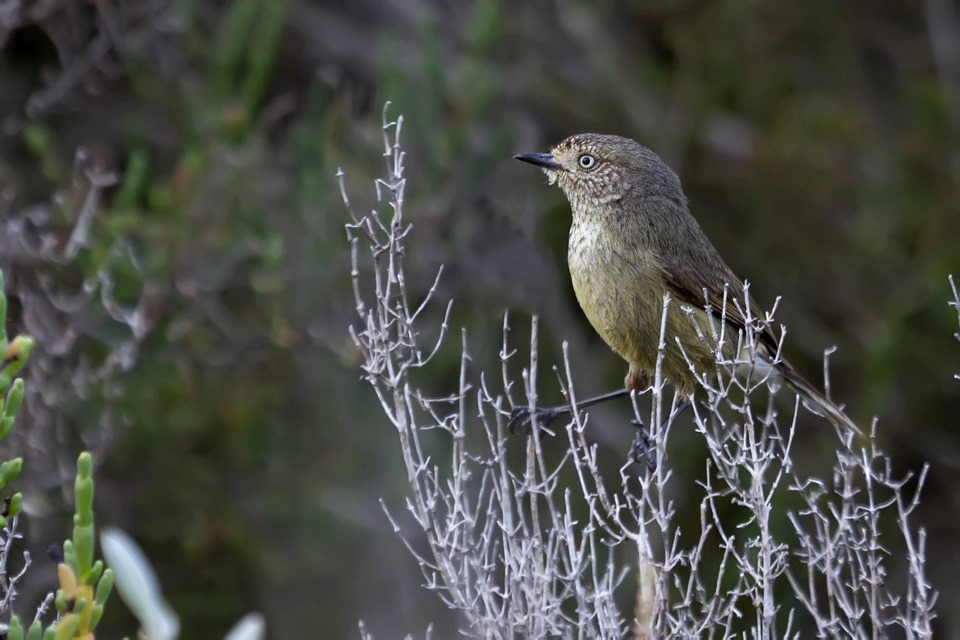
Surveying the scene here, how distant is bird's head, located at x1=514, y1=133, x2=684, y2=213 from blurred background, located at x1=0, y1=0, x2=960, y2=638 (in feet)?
7.07

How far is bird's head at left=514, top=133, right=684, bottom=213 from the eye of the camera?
18.9ft

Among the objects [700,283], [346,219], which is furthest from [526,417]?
[346,219]

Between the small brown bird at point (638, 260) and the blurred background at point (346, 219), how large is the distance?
230 centimetres

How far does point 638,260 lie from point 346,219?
10.7 feet

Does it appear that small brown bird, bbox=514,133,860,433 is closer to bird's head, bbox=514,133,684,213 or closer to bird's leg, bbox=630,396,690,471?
bird's head, bbox=514,133,684,213

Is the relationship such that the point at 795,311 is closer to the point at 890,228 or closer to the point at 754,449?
the point at 890,228

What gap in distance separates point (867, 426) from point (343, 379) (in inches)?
140

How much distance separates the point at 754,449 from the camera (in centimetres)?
380

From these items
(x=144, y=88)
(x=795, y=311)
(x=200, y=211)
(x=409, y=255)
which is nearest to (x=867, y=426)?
(x=795, y=311)

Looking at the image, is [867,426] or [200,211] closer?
[200,211]

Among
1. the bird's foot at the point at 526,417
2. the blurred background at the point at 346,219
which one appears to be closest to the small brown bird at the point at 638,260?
the bird's foot at the point at 526,417

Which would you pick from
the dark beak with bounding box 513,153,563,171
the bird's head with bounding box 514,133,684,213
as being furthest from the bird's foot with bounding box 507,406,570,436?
the dark beak with bounding box 513,153,563,171

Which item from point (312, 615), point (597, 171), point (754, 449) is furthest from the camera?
point (312, 615)

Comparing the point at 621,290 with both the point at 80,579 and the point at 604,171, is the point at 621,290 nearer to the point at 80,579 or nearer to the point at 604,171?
the point at 604,171
